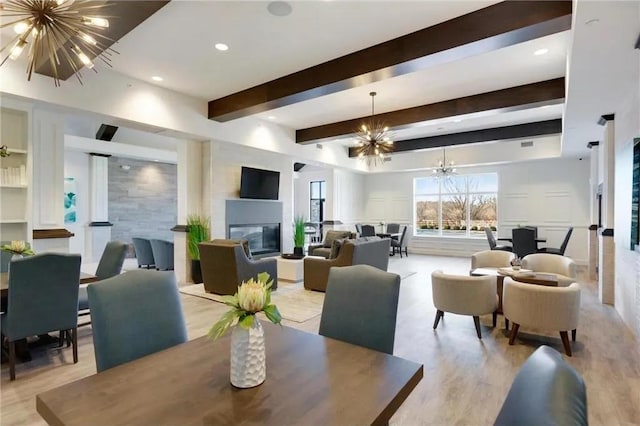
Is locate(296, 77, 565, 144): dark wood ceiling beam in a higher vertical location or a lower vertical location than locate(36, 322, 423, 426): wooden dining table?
higher

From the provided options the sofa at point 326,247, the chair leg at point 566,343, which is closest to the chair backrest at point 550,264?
the chair leg at point 566,343

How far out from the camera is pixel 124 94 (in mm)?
5125

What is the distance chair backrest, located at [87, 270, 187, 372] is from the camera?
1.68 meters

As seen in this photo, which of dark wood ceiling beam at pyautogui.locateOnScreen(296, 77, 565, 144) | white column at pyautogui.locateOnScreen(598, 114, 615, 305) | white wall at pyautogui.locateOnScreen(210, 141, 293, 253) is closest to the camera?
white column at pyautogui.locateOnScreen(598, 114, 615, 305)

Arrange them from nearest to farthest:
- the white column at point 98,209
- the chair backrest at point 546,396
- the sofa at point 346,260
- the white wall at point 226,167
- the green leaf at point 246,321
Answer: the chair backrest at point 546,396 → the green leaf at point 246,321 → the sofa at point 346,260 → the white wall at point 226,167 → the white column at point 98,209

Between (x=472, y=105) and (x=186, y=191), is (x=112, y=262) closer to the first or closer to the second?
(x=186, y=191)

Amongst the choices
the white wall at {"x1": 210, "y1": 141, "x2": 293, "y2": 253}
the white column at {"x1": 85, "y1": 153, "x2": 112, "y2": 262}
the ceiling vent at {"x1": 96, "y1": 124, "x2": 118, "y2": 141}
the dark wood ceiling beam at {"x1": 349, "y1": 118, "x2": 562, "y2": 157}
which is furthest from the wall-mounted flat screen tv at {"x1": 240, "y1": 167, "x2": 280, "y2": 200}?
the white column at {"x1": 85, "y1": 153, "x2": 112, "y2": 262}

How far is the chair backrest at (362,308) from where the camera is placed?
1859mm

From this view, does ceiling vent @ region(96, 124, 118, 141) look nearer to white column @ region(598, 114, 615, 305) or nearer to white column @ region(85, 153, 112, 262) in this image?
white column @ region(85, 153, 112, 262)

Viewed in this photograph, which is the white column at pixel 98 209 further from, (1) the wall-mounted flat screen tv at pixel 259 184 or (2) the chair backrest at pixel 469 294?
(2) the chair backrest at pixel 469 294

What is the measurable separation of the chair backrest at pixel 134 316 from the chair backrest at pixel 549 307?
3.21 metres

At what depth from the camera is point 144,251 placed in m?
8.05

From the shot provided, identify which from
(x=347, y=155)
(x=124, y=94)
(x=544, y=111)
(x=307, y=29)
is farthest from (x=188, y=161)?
(x=544, y=111)

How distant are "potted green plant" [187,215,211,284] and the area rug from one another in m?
Answer: 0.26
